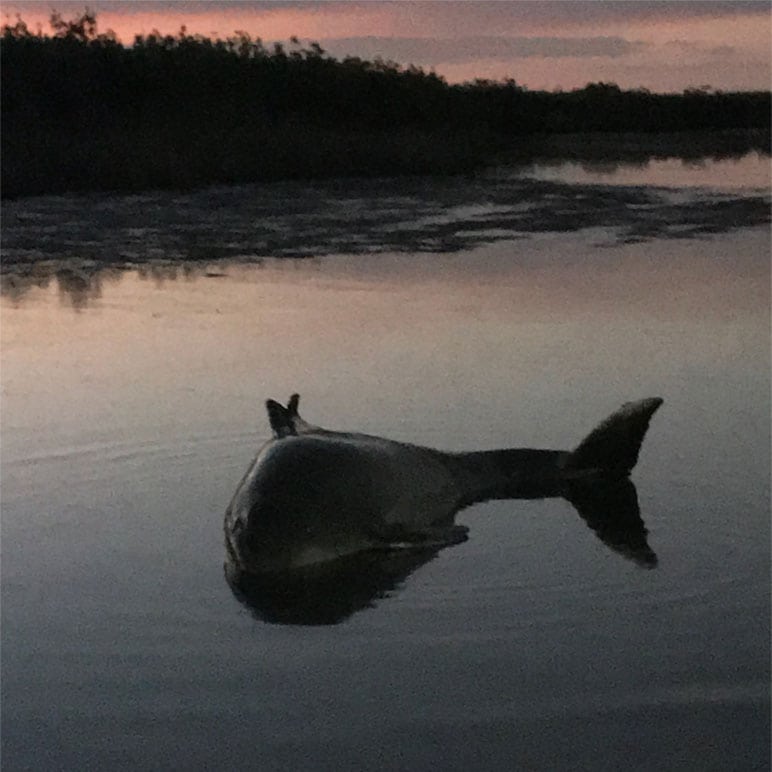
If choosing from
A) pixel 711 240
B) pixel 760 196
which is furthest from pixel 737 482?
pixel 760 196

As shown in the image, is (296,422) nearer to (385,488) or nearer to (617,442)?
(385,488)

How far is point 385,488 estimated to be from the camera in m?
4.37

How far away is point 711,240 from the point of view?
12398mm

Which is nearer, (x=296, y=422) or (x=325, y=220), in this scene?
(x=296, y=422)

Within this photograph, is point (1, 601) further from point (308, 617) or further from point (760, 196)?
point (760, 196)

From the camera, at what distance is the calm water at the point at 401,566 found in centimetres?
324

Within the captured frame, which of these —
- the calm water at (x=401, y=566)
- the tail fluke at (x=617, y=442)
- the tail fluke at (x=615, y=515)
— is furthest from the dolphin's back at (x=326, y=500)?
the tail fluke at (x=617, y=442)

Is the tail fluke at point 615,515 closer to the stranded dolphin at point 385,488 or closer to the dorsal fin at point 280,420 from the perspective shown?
the stranded dolphin at point 385,488

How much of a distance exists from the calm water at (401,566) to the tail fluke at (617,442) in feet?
0.31

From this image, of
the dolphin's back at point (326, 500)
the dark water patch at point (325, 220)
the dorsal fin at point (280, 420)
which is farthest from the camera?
the dark water patch at point (325, 220)

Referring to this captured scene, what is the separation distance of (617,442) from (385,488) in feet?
3.51

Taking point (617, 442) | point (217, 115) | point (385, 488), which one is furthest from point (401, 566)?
point (217, 115)

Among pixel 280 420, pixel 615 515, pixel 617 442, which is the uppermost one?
pixel 280 420

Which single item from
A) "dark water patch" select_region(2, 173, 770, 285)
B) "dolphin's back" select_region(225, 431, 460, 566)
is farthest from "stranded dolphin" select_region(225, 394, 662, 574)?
"dark water patch" select_region(2, 173, 770, 285)
